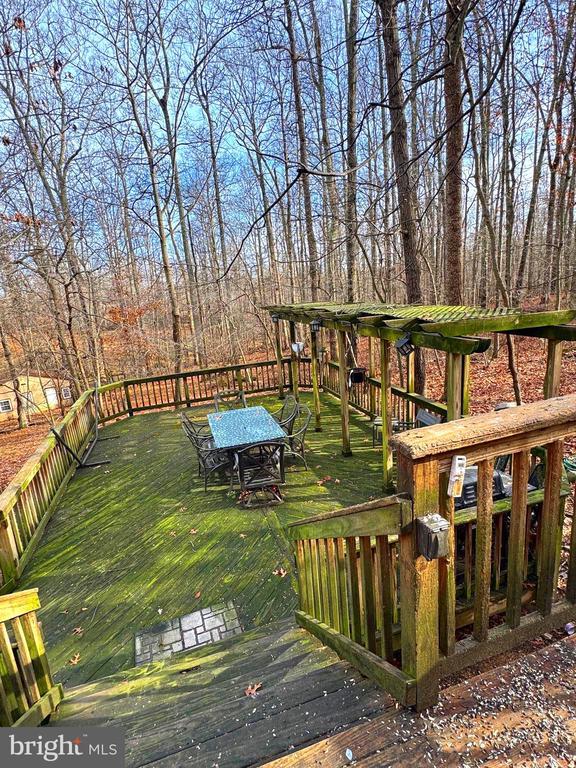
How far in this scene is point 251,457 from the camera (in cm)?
528

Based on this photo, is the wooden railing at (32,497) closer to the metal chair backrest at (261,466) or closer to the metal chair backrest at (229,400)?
the metal chair backrest at (261,466)

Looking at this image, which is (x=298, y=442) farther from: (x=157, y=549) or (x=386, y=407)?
(x=157, y=549)

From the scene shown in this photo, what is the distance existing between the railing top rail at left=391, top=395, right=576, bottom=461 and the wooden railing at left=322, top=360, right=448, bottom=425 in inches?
121

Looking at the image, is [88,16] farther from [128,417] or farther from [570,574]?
[570,574]

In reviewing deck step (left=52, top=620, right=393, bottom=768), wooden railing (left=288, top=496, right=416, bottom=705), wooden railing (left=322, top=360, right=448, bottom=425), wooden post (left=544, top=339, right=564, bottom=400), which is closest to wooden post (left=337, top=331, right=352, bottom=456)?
wooden railing (left=322, top=360, right=448, bottom=425)

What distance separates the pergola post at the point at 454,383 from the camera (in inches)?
139

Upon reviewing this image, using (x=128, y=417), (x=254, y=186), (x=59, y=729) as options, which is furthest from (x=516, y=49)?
(x=59, y=729)

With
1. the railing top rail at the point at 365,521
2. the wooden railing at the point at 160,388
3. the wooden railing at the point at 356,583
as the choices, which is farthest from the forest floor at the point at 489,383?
the railing top rail at the point at 365,521

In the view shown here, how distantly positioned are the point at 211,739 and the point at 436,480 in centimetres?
142

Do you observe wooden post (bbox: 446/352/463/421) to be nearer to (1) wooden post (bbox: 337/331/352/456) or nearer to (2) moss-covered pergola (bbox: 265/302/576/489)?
(2) moss-covered pergola (bbox: 265/302/576/489)

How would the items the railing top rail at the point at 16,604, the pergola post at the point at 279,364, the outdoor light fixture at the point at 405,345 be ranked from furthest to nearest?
the pergola post at the point at 279,364 < the outdoor light fixture at the point at 405,345 < the railing top rail at the point at 16,604

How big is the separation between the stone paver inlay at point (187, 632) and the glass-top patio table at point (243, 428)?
6.66ft

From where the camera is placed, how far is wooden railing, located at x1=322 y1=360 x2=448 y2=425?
5.62 m

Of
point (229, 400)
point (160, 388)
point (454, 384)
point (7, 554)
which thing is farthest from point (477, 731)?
point (160, 388)
